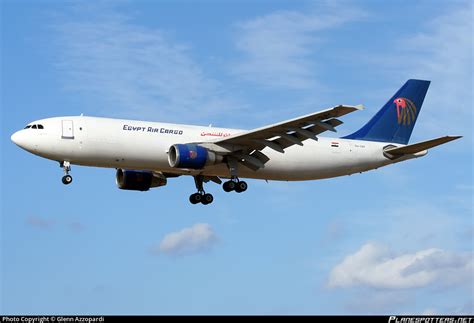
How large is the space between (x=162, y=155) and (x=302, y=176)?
748 cm

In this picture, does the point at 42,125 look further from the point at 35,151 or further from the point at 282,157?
the point at 282,157

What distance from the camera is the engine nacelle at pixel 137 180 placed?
51.4m

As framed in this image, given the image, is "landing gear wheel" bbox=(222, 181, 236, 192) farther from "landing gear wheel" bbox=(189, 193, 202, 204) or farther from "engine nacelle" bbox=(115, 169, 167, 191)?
"engine nacelle" bbox=(115, 169, 167, 191)

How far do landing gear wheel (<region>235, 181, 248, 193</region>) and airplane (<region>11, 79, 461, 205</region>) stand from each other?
48 millimetres

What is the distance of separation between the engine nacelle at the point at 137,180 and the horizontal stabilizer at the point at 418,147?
1169 cm

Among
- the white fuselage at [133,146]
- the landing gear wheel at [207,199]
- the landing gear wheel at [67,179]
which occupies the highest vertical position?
the white fuselage at [133,146]

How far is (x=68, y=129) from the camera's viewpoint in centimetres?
4578

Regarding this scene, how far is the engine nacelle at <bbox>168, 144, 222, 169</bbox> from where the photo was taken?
46031 millimetres

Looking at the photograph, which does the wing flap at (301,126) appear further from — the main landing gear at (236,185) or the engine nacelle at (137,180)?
the engine nacelle at (137,180)

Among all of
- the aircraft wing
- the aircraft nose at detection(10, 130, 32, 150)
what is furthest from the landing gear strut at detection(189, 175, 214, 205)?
the aircraft nose at detection(10, 130, 32, 150)

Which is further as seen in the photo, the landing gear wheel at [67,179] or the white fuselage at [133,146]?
the landing gear wheel at [67,179]

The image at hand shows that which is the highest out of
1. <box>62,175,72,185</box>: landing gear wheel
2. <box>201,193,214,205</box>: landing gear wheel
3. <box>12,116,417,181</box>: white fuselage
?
<box>12,116,417,181</box>: white fuselage

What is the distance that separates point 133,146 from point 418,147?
45.7 ft

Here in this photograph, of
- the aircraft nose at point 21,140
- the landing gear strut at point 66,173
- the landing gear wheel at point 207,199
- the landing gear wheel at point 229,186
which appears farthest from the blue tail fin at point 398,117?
the aircraft nose at point 21,140
